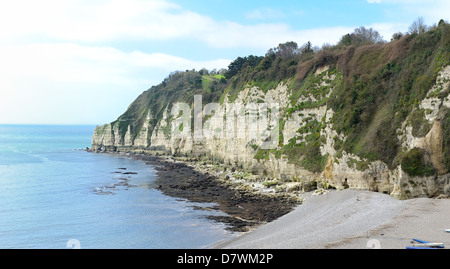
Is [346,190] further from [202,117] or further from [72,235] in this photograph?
[202,117]

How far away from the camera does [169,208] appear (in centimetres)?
3241

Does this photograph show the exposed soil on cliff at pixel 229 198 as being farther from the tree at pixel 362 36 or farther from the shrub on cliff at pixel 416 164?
the tree at pixel 362 36

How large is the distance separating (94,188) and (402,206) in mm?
35475

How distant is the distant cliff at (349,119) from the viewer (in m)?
25.3

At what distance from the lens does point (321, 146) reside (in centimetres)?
3600

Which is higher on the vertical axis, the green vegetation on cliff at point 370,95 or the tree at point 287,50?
the tree at point 287,50

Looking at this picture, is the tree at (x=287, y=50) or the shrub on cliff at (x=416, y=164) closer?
the shrub on cliff at (x=416, y=164)

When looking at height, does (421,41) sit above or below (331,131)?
above

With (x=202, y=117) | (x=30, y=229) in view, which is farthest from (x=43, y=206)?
(x=202, y=117)

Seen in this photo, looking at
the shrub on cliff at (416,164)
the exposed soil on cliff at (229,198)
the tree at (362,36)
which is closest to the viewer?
the shrub on cliff at (416,164)

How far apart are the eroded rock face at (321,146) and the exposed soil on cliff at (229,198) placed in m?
5.02

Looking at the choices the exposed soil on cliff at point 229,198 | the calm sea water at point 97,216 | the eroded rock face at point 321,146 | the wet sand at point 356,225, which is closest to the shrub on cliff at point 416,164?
the eroded rock face at point 321,146

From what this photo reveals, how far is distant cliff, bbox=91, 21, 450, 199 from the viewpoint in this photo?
25266 mm

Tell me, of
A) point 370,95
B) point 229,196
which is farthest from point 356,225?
point 229,196
